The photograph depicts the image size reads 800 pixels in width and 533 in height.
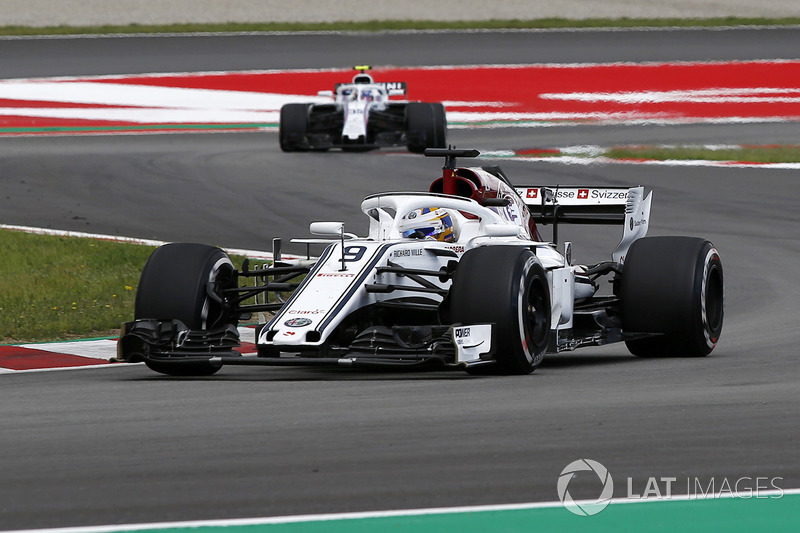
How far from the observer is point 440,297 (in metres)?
9.79

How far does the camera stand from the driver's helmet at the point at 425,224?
9883 mm

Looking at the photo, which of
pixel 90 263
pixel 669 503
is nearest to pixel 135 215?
pixel 90 263

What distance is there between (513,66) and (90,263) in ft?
62.3

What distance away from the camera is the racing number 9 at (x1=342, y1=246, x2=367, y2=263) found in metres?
9.24

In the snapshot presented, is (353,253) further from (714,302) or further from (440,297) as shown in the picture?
(714,302)

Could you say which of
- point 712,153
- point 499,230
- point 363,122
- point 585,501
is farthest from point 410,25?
point 585,501

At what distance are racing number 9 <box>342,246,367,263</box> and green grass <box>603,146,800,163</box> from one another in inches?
549

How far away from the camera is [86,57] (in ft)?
110

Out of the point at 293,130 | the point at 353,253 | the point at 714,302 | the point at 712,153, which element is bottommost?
the point at 714,302

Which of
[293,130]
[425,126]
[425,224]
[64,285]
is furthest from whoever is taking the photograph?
[293,130]

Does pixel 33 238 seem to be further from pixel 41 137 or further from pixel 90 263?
pixel 41 137

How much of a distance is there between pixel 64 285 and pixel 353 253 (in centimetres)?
487

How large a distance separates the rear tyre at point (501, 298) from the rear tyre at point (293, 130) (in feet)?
50.5

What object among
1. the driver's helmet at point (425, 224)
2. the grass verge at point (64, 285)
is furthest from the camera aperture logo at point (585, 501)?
the grass verge at point (64, 285)
